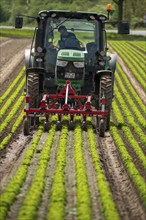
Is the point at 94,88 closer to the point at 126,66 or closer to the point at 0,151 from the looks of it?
the point at 0,151

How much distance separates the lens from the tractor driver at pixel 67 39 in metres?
11.3

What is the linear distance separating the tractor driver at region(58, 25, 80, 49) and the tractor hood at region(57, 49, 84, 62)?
304 millimetres

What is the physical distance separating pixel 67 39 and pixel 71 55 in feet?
1.88

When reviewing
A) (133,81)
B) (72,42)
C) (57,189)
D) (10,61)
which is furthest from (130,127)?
(10,61)

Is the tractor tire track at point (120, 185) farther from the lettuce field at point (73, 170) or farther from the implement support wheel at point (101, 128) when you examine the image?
the implement support wheel at point (101, 128)

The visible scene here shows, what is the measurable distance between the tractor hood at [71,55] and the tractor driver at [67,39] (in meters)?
0.30

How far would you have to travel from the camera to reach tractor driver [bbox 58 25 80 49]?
1132cm

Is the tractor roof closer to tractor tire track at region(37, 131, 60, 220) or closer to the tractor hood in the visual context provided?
the tractor hood

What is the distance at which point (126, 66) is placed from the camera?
22.7 m

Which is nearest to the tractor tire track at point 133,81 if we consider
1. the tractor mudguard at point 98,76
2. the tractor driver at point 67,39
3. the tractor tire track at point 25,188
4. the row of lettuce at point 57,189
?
the tractor mudguard at point 98,76

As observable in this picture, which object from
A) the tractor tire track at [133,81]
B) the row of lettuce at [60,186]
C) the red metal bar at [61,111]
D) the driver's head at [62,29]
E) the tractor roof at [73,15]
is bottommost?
the tractor tire track at [133,81]

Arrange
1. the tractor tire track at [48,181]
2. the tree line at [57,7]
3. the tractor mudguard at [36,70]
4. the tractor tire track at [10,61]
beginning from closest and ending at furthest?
the tractor tire track at [48,181] < the tractor mudguard at [36,70] < the tractor tire track at [10,61] < the tree line at [57,7]

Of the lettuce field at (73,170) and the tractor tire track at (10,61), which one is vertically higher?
the tractor tire track at (10,61)

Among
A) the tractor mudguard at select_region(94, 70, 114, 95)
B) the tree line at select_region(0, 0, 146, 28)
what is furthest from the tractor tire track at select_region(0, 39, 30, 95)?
the tree line at select_region(0, 0, 146, 28)
